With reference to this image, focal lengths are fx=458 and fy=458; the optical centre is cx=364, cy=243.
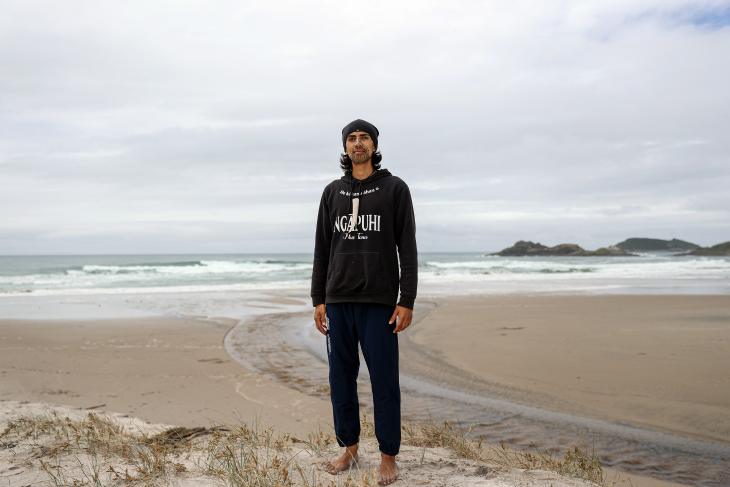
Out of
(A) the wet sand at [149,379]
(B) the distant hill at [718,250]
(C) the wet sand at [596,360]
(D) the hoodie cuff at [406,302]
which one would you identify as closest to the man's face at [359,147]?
(D) the hoodie cuff at [406,302]

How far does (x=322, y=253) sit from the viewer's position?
2.92 m

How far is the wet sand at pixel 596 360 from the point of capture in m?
4.40

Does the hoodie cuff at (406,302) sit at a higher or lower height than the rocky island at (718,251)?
lower

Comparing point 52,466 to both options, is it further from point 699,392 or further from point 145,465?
point 699,392

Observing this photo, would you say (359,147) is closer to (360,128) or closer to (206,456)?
(360,128)

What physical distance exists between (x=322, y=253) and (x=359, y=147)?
0.70 metres

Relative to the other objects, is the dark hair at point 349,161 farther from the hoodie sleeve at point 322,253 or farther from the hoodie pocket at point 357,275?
the hoodie pocket at point 357,275

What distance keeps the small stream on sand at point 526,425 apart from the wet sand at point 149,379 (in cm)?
43

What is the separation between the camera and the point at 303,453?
3.13 m

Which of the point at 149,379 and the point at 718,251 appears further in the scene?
the point at 718,251

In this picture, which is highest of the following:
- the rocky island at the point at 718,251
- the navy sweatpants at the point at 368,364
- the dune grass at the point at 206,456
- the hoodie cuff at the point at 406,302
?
the rocky island at the point at 718,251

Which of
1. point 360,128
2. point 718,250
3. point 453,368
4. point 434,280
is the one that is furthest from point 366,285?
point 718,250

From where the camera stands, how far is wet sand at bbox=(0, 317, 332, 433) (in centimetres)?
445

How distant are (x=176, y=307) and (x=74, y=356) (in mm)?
6403
